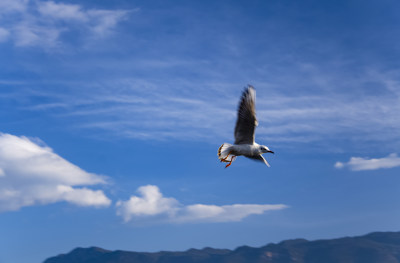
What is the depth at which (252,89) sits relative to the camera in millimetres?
40438

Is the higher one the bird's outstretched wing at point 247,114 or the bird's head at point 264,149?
the bird's outstretched wing at point 247,114

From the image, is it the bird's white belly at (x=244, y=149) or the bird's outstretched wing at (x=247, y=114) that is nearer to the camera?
the bird's outstretched wing at (x=247, y=114)

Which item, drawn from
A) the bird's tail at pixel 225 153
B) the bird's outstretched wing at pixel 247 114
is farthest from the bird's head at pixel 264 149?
the bird's tail at pixel 225 153

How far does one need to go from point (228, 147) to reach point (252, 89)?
6190mm

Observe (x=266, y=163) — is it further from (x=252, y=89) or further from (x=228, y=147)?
(x=252, y=89)

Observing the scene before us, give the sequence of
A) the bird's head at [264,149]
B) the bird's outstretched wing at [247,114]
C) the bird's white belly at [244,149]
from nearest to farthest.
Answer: the bird's outstretched wing at [247,114] < the bird's white belly at [244,149] < the bird's head at [264,149]

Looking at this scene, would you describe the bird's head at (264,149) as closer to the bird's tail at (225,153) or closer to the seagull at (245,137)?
the seagull at (245,137)

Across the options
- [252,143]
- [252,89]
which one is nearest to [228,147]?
[252,143]

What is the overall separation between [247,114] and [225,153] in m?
4.52

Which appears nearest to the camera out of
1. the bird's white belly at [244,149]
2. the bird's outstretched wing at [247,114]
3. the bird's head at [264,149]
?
the bird's outstretched wing at [247,114]

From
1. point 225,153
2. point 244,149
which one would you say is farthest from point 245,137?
point 225,153

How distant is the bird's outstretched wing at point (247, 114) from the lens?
132 ft

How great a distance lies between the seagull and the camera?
40.4 metres

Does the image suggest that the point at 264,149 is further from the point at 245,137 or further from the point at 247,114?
the point at 247,114
